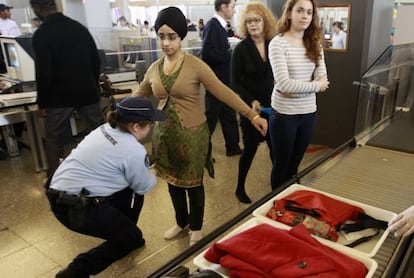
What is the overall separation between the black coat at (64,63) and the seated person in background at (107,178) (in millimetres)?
1418

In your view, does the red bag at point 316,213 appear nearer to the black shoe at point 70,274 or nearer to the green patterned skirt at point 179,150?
the green patterned skirt at point 179,150

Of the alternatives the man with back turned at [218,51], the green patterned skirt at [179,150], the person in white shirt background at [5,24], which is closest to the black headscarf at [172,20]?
the green patterned skirt at [179,150]

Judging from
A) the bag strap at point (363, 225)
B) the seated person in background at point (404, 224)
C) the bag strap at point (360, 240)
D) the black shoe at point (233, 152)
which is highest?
the seated person in background at point (404, 224)

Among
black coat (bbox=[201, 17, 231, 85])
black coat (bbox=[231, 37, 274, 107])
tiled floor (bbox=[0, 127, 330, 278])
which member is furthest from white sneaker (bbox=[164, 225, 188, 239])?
black coat (bbox=[201, 17, 231, 85])

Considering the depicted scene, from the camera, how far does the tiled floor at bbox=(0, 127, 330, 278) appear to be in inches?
88.0

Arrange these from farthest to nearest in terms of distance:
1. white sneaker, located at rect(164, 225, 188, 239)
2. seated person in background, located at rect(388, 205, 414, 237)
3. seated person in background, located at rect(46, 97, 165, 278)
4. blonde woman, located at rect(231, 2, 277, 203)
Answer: blonde woman, located at rect(231, 2, 277, 203)
white sneaker, located at rect(164, 225, 188, 239)
seated person in background, located at rect(46, 97, 165, 278)
seated person in background, located at rect(388, 205, 414, 237)

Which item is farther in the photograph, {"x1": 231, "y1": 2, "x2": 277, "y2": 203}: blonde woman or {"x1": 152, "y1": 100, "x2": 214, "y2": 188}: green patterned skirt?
{"x1": 231, "y1": 2, "x2": 277, "y2": 203}: blonde woman

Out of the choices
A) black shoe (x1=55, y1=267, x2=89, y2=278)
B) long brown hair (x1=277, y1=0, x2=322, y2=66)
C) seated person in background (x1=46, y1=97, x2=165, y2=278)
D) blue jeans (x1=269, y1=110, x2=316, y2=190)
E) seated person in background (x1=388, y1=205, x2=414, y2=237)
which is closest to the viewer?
seated person in background (x1=388, y1=205, x2=414, y2=237)

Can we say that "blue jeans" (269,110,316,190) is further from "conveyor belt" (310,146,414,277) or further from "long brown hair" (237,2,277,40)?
"long brown hair" (237,2,277,40)

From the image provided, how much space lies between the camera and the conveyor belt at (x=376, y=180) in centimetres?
153

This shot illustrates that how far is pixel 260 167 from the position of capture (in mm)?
3646

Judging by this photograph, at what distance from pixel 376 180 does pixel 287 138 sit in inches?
23.9

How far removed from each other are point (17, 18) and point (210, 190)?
668cm

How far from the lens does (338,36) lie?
3.77 metres
